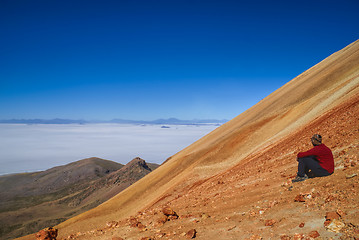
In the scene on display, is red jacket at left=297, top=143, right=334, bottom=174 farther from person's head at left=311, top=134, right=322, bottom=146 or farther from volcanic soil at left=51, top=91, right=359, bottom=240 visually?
volcanic soil at left=51, top=91, right=359, bottom=240

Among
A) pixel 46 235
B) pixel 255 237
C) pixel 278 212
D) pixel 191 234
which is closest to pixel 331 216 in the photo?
pixel 278 212

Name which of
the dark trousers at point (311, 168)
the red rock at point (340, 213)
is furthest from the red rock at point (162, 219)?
the red rock at point (340, 213)

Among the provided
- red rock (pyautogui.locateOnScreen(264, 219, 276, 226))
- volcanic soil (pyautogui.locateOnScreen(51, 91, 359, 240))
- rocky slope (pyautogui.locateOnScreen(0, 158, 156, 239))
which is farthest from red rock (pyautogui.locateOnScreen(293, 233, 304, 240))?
rocky slope (pyautogui.locateOnScreen(0, 158, 156, 239))

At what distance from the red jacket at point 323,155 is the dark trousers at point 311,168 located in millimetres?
109

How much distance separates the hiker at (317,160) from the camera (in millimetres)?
7211

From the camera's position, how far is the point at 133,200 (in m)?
25.1

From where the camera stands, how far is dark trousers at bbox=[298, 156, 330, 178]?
293 inches

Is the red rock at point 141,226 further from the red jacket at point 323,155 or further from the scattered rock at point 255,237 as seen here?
the red jacket at point 323,155

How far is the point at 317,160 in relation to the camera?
7.40 meters

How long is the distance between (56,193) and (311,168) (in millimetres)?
94332

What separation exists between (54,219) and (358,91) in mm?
62190

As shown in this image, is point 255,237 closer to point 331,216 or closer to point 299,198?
point 331,216

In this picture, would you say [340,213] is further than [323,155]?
No

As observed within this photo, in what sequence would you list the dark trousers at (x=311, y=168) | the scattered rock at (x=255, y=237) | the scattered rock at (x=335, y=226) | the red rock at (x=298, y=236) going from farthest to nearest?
the dark trousers at (x=311, y=168), the scattered rock at (x=255, y=237), the red rock at (x=298, y=236), the scattered rock at (x=335, y=226)
